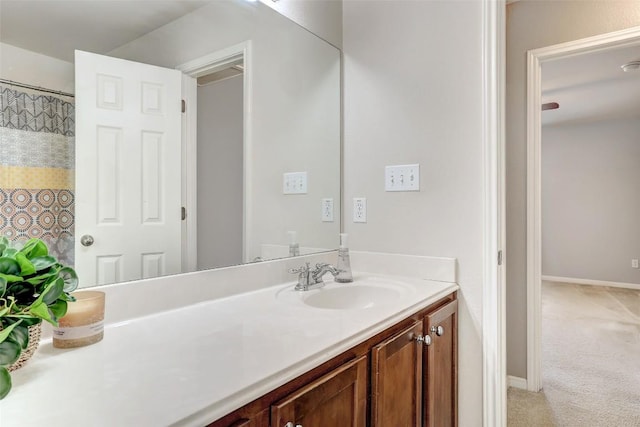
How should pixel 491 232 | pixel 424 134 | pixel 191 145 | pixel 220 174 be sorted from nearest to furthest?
pixel 191 145 < pixel 220 174 < pixel 491 232 < pixel 424 134

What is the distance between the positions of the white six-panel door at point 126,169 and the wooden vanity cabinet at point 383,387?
589 millimetres

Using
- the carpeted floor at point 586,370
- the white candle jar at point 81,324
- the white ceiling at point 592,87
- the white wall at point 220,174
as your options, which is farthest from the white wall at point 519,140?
the white candle jar at point 81,324

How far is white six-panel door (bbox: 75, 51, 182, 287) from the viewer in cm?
95

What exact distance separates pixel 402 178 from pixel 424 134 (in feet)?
0.69

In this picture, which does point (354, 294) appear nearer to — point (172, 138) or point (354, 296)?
point (354, 296)

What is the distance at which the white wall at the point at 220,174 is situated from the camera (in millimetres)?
1248

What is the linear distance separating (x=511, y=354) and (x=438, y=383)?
1.29m

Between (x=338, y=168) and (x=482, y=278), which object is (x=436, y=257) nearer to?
(x=482, y=278)

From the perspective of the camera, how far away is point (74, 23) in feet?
3.07

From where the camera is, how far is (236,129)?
142 centimetres

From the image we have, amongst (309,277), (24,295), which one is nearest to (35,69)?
(24,295)

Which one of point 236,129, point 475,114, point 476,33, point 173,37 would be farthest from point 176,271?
point 476,33

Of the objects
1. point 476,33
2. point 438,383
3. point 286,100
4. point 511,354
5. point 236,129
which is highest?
point 476,33

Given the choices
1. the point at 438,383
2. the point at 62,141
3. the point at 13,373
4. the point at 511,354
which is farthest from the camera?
the point at 511,354
